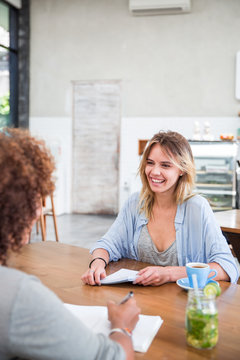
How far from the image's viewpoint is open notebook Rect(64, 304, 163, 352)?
0.94m

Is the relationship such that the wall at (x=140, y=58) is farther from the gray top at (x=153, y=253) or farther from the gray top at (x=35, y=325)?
the gray top at (x=35, y=325)

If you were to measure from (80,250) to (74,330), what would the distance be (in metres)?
1.13

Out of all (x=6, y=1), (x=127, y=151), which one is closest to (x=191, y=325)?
(x=127, y=151)

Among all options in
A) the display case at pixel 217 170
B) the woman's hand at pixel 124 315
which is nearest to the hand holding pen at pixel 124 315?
the woman's hand at pixel 124 315

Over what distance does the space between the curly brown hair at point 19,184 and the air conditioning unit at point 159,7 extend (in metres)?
6.33

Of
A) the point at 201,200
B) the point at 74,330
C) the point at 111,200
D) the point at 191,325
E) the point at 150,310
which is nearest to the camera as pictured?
the point at 74,330

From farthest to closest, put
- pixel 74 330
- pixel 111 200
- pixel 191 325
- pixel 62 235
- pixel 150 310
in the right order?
pixel 111 200
pixel 62 235
pixel 150 310
pixel 191 325
pixel 74 330

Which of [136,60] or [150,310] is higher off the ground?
[136,60]

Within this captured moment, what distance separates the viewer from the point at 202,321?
0.91m

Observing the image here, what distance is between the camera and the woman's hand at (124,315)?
0.94m

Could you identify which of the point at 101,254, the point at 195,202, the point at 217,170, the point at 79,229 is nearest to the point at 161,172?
the point at 195,202

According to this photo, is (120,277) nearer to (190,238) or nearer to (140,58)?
(190,238)

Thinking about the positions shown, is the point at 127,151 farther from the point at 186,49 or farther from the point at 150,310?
the point at 150,310

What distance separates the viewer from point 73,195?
7.55m
